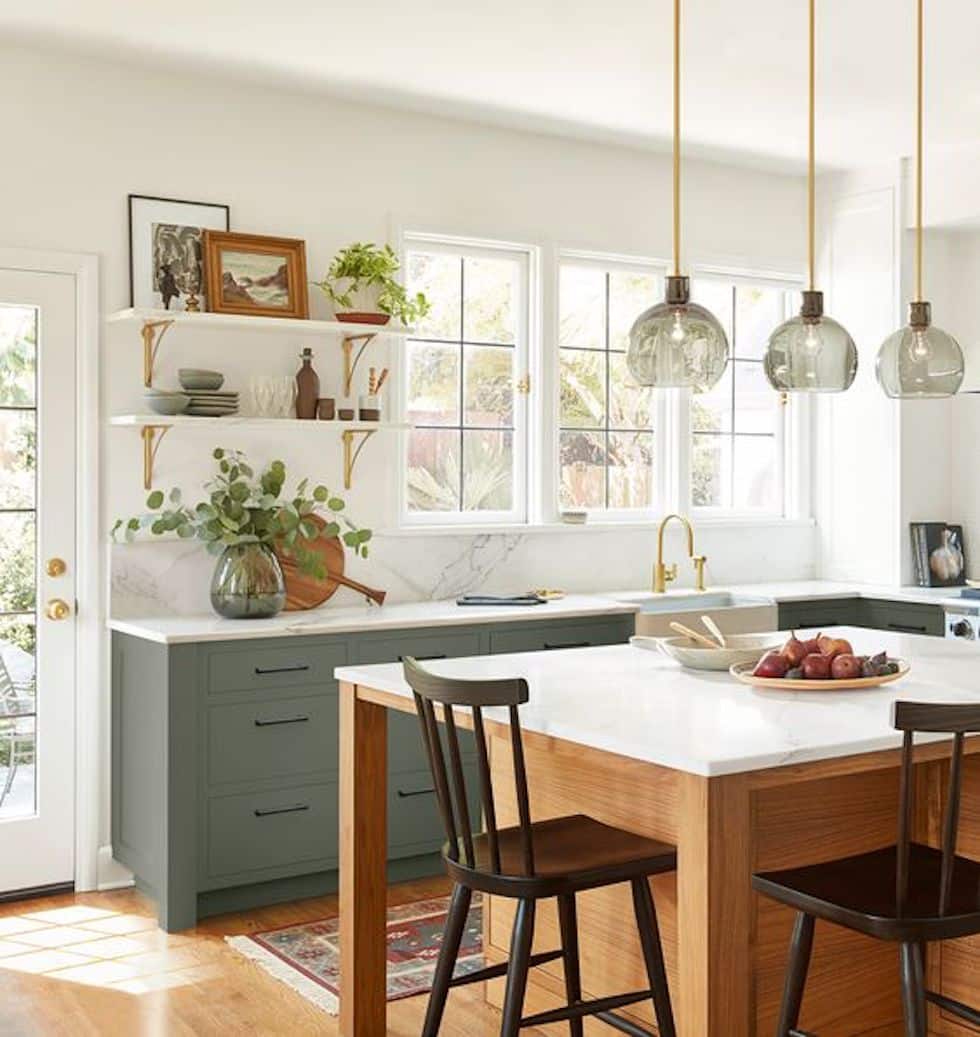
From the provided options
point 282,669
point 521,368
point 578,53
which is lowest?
point 282,669

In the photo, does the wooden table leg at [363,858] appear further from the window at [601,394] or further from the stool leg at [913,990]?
the window at [601,394]

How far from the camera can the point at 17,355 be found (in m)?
4.52

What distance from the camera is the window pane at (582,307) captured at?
5727 millimetres

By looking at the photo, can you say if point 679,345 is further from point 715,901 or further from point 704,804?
point 715,901

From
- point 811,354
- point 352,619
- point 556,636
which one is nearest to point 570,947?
point 811,354

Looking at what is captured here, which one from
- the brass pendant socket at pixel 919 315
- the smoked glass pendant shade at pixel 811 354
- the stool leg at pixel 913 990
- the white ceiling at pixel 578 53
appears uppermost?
the white ceiling at pixel 578 53

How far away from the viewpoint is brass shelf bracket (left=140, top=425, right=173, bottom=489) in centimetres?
468

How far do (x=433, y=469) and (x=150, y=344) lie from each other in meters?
1.25

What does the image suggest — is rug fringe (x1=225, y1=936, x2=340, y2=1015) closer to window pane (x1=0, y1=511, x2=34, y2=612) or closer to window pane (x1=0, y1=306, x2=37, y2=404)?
window pane (x1=0, y1=511, x2=34, y2=612)

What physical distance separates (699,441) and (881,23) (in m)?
2.27

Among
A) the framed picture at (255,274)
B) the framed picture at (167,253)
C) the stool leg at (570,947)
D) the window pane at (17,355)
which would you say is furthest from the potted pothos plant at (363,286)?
the stool leg at (570,947)

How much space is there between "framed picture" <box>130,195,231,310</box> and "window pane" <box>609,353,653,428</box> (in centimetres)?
191

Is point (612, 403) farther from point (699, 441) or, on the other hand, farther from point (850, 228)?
point (850, 228)

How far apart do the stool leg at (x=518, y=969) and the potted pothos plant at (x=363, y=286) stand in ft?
8.86
